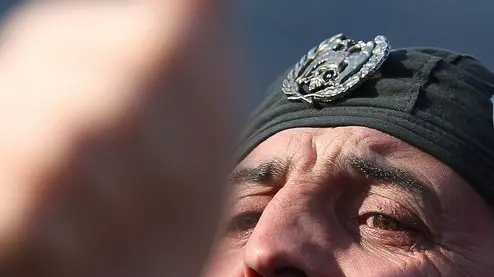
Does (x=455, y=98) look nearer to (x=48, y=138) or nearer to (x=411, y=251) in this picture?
(x=411, y=251)

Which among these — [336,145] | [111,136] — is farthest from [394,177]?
[111,136]

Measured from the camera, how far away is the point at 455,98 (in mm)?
1542

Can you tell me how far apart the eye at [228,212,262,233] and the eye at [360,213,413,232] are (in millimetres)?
230

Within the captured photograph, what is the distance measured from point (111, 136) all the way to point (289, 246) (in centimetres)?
99

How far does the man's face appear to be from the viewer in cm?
133

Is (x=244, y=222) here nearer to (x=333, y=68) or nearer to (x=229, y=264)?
(x=229, y=264)

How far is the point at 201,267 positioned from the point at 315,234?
3.29 feet

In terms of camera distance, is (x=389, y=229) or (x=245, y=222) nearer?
(x=389, y=229)

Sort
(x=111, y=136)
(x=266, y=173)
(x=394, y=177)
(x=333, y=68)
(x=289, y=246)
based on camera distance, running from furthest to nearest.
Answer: (x=333, y=68) → (x=266, y=173) → (x=394, y=177) → (x=289, y=246) → (x=111, y=136)

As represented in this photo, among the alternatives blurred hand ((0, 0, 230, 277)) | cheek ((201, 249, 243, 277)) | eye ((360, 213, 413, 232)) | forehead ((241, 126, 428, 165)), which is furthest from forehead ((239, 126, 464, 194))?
blurred hand ((0, 0, 230, 277))

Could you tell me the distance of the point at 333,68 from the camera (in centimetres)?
160

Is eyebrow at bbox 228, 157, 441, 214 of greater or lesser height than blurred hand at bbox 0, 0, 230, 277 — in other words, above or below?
below

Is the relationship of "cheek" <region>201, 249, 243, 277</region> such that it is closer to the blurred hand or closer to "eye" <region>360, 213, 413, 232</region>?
"eye" <region>360, 213, 413, 232</region>

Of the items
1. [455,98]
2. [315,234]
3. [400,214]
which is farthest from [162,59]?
[455,98]
